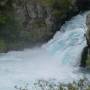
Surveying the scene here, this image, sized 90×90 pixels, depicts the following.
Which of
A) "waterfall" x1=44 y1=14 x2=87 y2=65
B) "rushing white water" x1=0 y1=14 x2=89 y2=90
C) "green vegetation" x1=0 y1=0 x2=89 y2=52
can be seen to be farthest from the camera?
"green vegetation" x1=0 y1=0 x2=89 y2=52

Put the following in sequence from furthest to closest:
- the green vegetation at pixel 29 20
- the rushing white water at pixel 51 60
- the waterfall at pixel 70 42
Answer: the green vegetation at pixel 29 20 → the waterfall at pixel 70 42 → the rushing white water at pixel 51 60

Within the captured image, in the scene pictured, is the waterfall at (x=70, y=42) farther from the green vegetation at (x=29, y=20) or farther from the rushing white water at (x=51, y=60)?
the green vegetation at (x=29, y=20)

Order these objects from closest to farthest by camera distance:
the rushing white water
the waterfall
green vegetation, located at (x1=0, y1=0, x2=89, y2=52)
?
the rushing white water → the waterfall → green vegetation, located at (x1=0, y1=0, x2=89, y2=52)

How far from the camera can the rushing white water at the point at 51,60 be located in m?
12.4

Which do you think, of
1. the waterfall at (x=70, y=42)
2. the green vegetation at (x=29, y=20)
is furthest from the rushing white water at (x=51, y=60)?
the green vegetation at (x=29, y=20)

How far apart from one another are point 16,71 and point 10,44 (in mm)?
3629

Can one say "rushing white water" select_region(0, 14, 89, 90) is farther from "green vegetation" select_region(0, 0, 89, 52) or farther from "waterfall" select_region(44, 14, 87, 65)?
"green vegetation" select_region(0, 0, 89, 52)

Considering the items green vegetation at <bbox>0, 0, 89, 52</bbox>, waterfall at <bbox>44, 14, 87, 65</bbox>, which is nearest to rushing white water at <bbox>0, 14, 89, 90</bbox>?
waterfall at <bbox>44, 14, 87, 65</bbox>

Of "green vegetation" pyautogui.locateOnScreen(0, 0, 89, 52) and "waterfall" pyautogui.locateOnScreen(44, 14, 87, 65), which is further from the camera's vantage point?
"green vegetation" pyautogui.locateOnScreen(0, 0, 89, 52)

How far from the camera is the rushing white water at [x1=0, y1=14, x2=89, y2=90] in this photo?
12.4 m

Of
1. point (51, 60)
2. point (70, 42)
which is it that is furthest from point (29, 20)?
point (51, 60)

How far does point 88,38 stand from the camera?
1334cm

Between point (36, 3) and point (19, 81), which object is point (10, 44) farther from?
point (19, 81)

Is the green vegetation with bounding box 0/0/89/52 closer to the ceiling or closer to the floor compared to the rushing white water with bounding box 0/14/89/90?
closer to the ceiling
